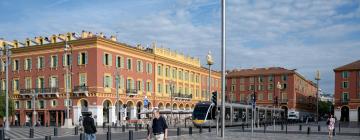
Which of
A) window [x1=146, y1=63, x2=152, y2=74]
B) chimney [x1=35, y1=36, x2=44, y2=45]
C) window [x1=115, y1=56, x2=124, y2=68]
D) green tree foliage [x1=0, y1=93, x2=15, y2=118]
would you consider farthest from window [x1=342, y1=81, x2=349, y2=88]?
green tree foliage [x1=0, y1=93, x2=15, y2=118]

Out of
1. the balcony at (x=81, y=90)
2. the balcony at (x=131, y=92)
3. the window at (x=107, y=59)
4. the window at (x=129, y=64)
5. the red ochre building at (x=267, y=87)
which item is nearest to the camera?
the balcony at (x=81, y=90)

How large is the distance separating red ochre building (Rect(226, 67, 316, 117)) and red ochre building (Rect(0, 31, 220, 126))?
39.3m

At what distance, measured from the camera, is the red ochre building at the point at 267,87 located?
106 meters

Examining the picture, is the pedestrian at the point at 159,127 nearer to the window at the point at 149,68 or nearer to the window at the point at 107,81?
the window at the point at 107,81

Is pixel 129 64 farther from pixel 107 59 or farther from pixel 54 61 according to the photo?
pixel 54 61

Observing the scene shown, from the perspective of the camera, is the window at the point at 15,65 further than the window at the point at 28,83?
Yes

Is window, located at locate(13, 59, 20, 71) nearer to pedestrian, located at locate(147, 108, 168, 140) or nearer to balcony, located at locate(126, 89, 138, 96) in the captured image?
balcony, located at locate(126, 89, 138, 96)

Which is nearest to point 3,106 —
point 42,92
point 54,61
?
point 42,92

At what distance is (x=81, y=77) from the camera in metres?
57.7

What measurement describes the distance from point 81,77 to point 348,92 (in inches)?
Result: 2281

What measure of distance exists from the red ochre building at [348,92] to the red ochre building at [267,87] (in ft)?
43.0

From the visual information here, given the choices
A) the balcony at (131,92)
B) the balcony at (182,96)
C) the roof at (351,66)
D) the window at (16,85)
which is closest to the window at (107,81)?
the balcony at (131,92)

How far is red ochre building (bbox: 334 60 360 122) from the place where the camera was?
88938 mm

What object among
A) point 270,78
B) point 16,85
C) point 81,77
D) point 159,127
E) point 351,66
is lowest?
point 159,127
